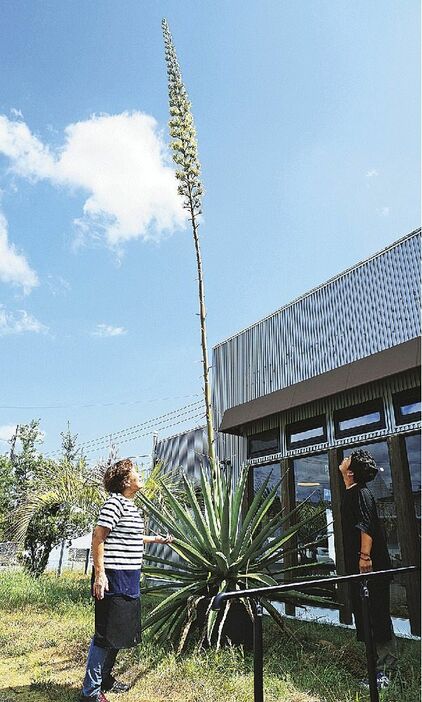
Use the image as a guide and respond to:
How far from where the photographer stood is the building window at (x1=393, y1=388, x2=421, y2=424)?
6496 mm

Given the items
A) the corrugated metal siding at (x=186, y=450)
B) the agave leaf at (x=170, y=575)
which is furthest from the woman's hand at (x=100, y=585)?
the corrugated metal siding at (x=186, y=450)

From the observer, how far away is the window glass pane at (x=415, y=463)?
20.8 feet

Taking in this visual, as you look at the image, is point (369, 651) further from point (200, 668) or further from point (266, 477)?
point (266, 477)

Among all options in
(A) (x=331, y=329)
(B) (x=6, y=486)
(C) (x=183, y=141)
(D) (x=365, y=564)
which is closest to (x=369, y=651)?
(D) (x=365, y=564)

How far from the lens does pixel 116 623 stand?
3488 mm

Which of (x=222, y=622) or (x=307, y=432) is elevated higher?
(x=307, y=432)

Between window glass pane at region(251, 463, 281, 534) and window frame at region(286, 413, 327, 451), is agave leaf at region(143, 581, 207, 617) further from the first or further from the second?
window frame at region(286, 413, 327, 451)

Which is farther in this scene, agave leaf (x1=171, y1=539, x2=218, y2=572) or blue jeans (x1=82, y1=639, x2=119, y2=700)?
agave leaf (x1=171, y1=539, x2=218, y2=572)

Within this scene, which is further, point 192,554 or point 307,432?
point 307,432

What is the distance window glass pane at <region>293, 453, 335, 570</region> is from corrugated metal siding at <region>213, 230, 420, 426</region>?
1368 millimetres

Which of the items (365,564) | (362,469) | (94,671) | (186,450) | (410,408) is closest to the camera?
(94,671)

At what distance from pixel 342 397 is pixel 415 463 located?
53.5 inches

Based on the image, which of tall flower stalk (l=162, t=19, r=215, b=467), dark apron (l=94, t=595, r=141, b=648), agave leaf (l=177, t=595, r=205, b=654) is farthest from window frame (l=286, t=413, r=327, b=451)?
dark apron (l=94, t=595, r=141, b=648)

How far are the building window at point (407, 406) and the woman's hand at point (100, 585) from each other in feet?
14.5
